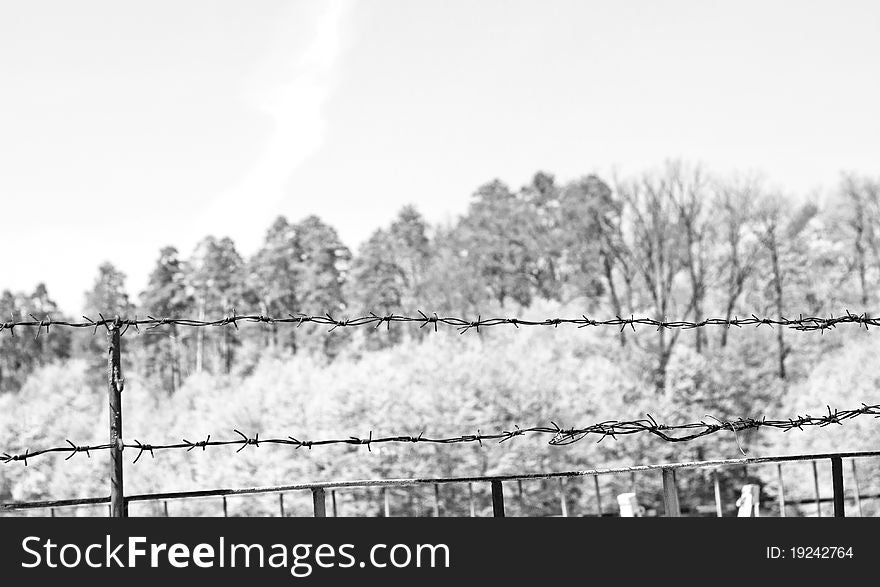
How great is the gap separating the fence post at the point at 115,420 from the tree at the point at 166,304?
70536 millimetres

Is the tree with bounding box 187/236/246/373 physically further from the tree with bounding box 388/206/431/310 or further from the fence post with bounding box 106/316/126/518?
the fence post with bounding box 106/316/126/518

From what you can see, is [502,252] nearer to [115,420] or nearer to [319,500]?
[319,500]

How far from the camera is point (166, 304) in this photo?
73.2 m

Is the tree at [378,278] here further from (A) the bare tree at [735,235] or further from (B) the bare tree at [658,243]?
(A) the bare tree at [735,235]

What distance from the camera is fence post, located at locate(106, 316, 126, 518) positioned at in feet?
13.4

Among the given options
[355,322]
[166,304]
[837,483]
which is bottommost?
[837,483]

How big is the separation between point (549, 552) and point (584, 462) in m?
40.6

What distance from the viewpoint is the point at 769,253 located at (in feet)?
163

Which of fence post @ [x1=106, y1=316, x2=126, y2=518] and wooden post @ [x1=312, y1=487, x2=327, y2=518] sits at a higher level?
fence post @ [x1=106, y1=316, x2=126, y2=518]

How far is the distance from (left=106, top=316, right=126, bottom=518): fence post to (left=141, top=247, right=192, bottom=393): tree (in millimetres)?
70536

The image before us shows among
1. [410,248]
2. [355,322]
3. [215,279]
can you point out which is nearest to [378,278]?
[410,248]

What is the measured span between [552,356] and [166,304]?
34.1 m

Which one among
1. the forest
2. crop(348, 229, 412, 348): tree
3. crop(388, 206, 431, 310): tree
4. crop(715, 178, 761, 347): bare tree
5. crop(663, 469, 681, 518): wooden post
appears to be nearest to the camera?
crop(663, 469, 681, 518): wooden post

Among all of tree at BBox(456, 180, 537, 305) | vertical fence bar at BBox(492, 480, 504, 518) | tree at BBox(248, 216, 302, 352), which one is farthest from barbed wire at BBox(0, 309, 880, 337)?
tree at BBox(248, 216, 302, 352)
